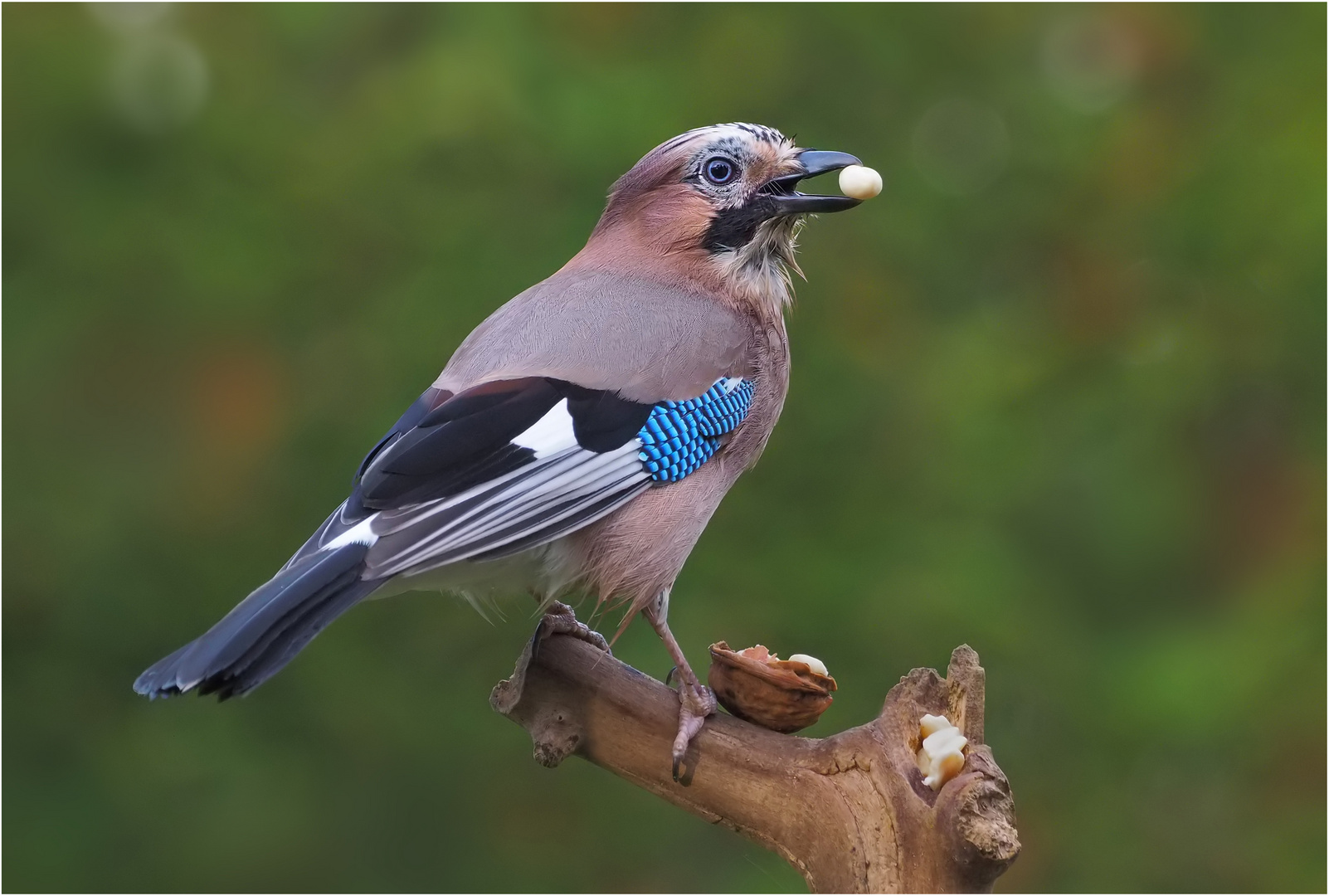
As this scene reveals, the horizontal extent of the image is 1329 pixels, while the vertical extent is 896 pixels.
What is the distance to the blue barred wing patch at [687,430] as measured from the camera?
2785 mm

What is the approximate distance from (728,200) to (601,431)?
756 millimetres

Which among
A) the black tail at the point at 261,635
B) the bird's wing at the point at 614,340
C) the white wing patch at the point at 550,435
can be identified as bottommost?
the black tail at the point at 261,635

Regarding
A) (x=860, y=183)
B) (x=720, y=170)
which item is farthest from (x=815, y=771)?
(x=720, y=170)

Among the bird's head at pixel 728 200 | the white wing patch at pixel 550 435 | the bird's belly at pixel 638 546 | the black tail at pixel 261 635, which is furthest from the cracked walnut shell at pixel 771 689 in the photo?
the bird's head at pixel 728 200

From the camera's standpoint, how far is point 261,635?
2.23 metres

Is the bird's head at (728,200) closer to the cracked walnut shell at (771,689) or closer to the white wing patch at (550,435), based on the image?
the white wing patch at (550,435)

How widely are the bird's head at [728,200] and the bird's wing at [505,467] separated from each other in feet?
1.48

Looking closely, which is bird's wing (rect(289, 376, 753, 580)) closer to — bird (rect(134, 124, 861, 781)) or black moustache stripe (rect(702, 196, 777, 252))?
bird (rect(134, 124, 861, 781))

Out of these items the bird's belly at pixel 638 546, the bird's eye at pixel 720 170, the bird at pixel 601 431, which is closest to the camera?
the bird at pixel 601 431

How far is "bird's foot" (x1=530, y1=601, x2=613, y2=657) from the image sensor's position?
9.37 ft

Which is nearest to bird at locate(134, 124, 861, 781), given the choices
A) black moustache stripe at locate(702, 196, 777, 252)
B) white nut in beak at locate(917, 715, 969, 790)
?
black moustache stripe at locate(702, 196, 777, 252)

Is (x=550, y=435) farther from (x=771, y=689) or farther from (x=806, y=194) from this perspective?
(x=806, y=194)

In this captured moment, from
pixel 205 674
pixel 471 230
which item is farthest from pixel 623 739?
pixel 471 230

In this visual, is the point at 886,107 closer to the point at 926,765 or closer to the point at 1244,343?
the point at 1244,343
